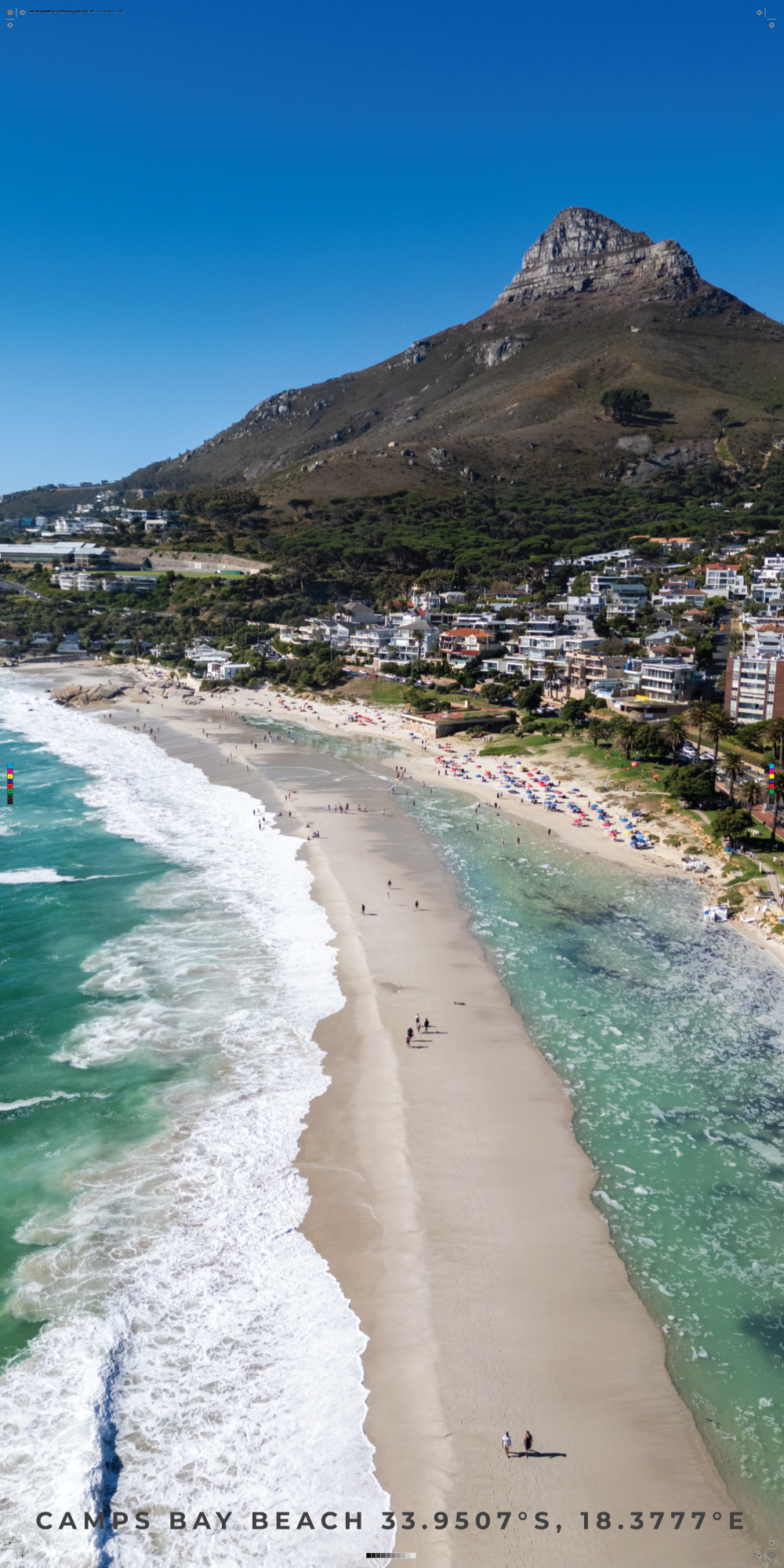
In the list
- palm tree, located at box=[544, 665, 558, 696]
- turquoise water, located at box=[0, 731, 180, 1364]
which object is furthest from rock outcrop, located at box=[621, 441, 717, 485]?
turquoise water, located at box=[0, 731, 180, 1364]

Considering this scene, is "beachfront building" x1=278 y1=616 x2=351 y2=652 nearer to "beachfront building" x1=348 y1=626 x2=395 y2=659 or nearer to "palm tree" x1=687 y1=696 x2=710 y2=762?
"beachfront building" x1=348 y1=626 x2=395 y2=659

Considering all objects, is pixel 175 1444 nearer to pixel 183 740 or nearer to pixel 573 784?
pixel 573 784

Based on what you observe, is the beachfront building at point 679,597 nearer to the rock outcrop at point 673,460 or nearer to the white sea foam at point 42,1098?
the rock outcrop at point 673,460

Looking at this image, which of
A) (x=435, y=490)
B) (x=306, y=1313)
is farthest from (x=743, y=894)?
(x=435, y=490)

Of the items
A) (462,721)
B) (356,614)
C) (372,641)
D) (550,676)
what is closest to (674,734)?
(462,721)

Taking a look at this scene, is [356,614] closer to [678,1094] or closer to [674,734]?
[674,734]

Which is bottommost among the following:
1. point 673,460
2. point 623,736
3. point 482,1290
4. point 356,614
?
point 482,1290
